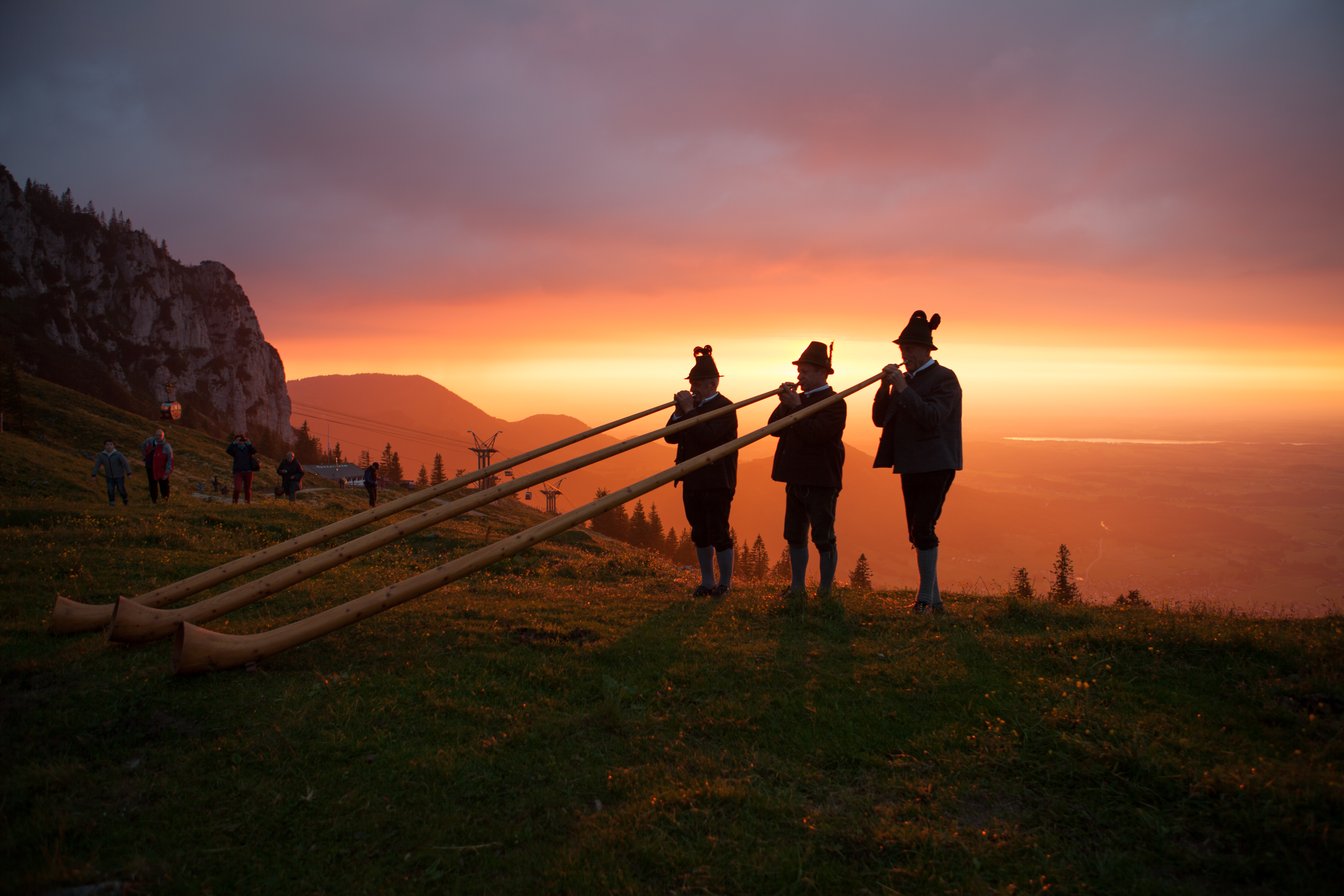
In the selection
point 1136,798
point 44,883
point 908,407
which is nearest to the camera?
point 44,883

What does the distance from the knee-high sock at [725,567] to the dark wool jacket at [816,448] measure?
4.94 ft

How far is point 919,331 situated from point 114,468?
80.6ft

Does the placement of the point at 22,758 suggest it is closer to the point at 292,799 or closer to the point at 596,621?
the point at 292,799

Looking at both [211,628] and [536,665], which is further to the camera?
[211,628]

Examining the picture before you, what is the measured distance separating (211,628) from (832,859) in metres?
7.00

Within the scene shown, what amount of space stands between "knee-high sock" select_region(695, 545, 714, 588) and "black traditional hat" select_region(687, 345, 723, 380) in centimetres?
255

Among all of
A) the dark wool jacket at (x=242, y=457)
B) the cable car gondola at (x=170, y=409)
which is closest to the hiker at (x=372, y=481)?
the dark wool jacket at (x=242, y=457)

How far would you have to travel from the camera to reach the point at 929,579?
7812mm

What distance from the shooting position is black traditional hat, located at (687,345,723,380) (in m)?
9.22

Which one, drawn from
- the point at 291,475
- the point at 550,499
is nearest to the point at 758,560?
the point at 550,499

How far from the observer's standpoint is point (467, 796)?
388cm

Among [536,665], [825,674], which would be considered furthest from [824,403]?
[536,665]

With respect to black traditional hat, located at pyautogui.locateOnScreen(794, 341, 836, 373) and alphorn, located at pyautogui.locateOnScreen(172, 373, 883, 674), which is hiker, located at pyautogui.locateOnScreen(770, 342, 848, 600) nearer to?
black traditional hat, located at pyautogui.locateOnScreen(794, 341, 836, 373)

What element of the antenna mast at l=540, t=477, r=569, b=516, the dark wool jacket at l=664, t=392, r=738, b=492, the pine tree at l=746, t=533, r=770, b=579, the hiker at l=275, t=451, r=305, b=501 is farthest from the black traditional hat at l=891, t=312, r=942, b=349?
the pine tree at l=746, t=533, r=770, b=579
